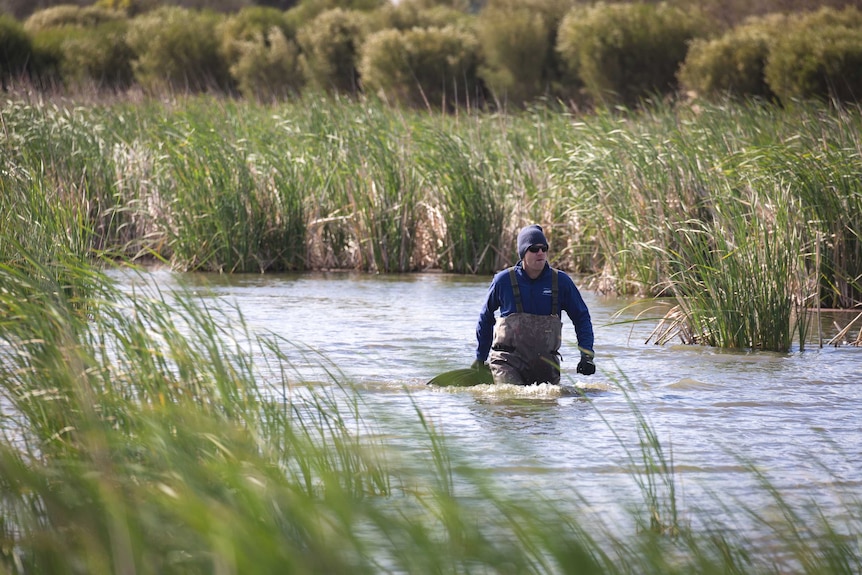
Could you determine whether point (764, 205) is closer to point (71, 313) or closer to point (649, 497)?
point (649, 497)

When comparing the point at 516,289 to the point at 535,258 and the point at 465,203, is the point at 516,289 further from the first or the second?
the point at 465,203

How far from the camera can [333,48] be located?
36500 mm

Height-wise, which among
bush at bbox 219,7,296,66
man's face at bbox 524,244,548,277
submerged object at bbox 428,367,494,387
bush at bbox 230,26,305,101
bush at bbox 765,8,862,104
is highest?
bush at bbox 219,7,296,66

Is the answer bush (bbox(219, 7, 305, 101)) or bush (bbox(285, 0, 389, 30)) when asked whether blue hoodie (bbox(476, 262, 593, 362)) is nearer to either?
bush (bbox(219, 7, 305, 101))

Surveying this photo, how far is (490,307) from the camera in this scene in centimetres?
880

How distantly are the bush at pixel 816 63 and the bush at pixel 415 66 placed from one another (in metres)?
8.29

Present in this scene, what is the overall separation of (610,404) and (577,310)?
0.67 meters

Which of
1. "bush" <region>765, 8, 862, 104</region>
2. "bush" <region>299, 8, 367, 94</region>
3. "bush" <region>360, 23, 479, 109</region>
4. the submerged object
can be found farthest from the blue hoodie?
"bush" <region>299, 8, 367, 94</region>

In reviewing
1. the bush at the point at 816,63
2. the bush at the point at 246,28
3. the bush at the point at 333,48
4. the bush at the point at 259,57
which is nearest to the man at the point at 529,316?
the bush at the point at 816,63

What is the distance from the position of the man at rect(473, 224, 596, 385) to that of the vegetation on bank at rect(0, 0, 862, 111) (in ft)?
60.2

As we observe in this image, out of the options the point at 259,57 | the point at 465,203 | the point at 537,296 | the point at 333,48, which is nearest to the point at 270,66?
the point at 259,57

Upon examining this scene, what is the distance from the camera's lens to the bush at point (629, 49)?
3114 centimetres

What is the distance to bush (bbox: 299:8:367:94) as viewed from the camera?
1399 inches

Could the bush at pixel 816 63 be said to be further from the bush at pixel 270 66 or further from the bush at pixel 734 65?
the bush at pixel 270 66
